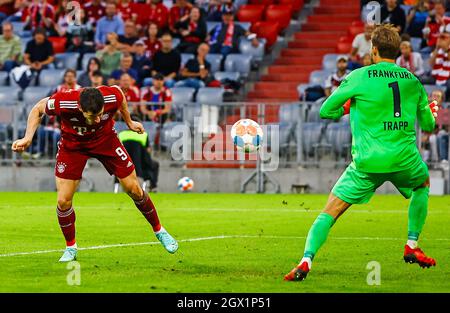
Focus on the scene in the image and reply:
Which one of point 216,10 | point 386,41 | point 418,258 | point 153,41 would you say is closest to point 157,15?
point 153,41

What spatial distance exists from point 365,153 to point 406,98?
0.61 metres

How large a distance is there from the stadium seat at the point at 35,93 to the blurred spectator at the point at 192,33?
11.4 ft

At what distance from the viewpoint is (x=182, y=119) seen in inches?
1022

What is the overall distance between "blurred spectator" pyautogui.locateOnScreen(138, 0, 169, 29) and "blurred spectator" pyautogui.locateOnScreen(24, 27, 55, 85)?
252 centimetres

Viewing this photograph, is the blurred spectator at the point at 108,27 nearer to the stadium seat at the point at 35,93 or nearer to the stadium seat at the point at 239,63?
the stadium seat at the point at 35,93

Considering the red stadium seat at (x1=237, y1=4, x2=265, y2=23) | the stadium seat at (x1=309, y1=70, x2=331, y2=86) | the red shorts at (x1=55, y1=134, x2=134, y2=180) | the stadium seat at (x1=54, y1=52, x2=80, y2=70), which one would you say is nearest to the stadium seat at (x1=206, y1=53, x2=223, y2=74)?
the red stadium seat at (x1=237, y1=4, x2=265, y2=23)

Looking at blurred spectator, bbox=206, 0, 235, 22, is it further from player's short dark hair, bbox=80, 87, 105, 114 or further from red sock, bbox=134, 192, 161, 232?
player's short dark hair, bbox=80, 87, 105, 114

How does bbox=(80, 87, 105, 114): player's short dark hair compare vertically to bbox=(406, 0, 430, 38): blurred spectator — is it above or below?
below

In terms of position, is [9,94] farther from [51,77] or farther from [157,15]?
[157,15]

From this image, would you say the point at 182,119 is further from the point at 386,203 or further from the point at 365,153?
the point at 365,153

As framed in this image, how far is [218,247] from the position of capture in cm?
1374

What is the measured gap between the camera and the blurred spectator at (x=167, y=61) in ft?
91.7

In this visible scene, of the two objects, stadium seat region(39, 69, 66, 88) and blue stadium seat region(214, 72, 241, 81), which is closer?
blue stadium seat region(214, 72, 241, 81)

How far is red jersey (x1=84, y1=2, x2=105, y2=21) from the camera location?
30953mm
